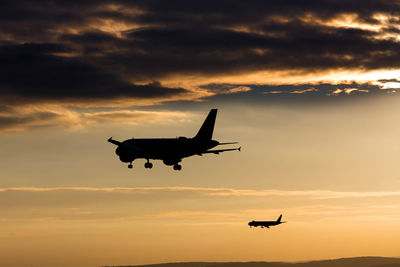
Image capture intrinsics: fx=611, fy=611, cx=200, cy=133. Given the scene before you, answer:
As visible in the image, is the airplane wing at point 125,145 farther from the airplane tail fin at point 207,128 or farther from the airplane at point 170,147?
the airplane tail fin at point 207,128

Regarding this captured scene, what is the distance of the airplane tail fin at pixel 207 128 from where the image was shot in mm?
133125

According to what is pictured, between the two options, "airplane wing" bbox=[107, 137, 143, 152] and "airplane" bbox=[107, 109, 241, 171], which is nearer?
"airplane" bbox=[107, 109, 241, 171]

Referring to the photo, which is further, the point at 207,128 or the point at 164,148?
the point at 207,128

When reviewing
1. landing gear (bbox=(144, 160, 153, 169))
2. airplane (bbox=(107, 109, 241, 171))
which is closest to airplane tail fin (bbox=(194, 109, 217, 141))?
airplane (bbox=(107, 109, 241, 171))

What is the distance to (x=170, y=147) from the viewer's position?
437 feet

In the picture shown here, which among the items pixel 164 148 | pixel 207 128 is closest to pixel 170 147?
pixel 164 148

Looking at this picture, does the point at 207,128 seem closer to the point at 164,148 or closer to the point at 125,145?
the point at 164,148

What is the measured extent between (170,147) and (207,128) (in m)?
9.24

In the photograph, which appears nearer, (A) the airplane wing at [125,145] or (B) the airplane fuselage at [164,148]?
(B) the airplane fuselage at [164,148]

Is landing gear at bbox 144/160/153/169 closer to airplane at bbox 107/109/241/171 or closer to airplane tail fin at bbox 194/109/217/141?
airplane at bbox 107/109/241/171

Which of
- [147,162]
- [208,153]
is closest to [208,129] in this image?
[208,153]

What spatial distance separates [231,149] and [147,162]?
780 inches

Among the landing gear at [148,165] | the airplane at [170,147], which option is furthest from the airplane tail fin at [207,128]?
the landing gear at [148,165]

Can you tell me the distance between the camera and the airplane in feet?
431
